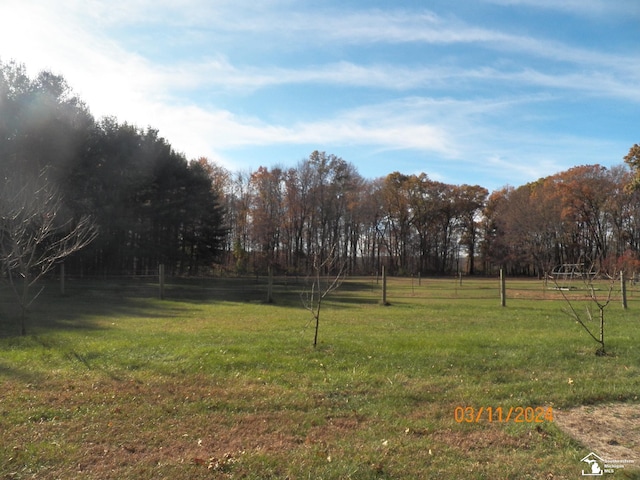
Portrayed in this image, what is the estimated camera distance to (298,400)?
5832 millimetres

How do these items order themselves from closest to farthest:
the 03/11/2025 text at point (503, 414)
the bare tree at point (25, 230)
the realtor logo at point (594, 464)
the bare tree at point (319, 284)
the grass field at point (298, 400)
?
1. the realtor logo at point (594, 464)
2. the grass field at point (298, 400)
3. the 03/11/2025 text at point (503, 414)
4. the bare tree at point (319, 284)
5. the bare tree at point (25, 230)

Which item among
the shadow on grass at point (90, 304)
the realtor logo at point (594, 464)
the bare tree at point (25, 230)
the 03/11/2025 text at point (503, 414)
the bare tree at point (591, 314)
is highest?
the bare tree at point (25, 230)

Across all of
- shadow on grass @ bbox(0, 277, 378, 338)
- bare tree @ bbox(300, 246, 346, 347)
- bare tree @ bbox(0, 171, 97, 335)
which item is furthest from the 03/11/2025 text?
shadow on grass @ bbox(0, 277, 378, 338)

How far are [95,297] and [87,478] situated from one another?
21423 mm

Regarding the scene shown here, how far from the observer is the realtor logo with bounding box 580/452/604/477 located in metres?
3.94

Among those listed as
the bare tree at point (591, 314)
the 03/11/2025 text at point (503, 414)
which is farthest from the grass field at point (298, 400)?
the bare tree at point (591, 314)

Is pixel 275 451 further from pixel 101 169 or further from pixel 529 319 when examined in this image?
pixel 101 169

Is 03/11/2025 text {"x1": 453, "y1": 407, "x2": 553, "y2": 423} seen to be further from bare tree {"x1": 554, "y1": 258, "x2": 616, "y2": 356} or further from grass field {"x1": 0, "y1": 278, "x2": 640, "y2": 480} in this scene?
Answer: bare tree {"x1": 554, "y1": 258, "x2": 616, "y2": 356}

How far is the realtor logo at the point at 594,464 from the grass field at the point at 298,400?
79 mm

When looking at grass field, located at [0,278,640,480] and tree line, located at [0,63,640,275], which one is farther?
tree line, located at [0,63,640,275]

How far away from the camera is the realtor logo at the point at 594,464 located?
3.94m

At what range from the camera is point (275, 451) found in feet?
14.1

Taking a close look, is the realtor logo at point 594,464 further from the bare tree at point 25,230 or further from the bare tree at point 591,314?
the bare tree at point 25,230

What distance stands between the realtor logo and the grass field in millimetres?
79
